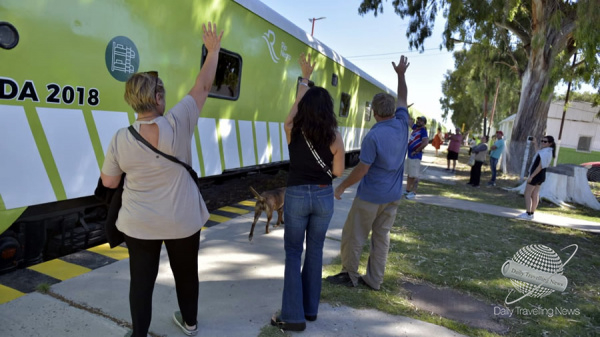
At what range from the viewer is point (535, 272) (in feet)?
15.2

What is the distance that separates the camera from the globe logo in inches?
164

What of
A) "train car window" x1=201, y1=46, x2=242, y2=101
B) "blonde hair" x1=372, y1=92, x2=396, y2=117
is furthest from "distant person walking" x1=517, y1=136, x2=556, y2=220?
"train car window" x1=201, y1=46, x2=242, y2=101

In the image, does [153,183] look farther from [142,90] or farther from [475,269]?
[475,269]

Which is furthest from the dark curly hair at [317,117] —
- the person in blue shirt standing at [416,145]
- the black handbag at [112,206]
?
the person in blue shirt standing at [416,145]

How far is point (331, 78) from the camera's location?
9.21 m

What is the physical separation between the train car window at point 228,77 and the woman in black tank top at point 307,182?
2.69m

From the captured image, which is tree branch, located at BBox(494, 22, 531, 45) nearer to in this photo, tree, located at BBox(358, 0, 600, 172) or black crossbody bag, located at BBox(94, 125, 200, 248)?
tree, located at BBox(358, 0, 600, 172)

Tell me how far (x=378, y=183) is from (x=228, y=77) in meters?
3.01

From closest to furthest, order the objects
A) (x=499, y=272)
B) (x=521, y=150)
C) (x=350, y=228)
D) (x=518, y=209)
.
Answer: (x=350, y=228) < (x=499, y=272) < (x=518, y=209) < (x=521, y=150)

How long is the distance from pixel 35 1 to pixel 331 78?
6.91 meters

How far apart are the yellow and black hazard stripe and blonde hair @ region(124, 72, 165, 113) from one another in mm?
2026

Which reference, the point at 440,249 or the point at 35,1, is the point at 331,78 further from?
the point at 35,1

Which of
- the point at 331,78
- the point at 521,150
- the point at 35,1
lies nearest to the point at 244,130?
the point at 35,1

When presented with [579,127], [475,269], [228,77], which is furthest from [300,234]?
[579,127]
